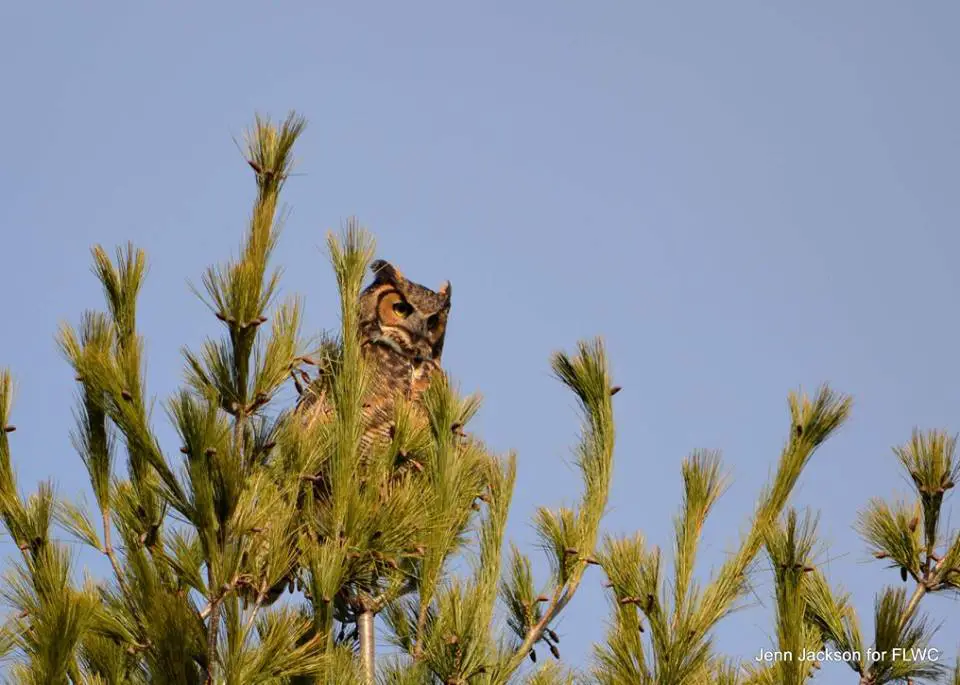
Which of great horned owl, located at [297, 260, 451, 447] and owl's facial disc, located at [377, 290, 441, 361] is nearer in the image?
great horned owl, located at [297, 260, 451, 447]

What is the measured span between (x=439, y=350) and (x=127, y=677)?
156 inches

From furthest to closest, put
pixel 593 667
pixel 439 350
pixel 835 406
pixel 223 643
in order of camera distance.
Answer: pixel 439 350, pixel 835 406, pixel 593 667, pixel 223 643

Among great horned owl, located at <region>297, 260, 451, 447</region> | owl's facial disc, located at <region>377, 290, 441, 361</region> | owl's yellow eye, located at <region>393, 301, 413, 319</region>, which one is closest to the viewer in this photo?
great horned owl, located at <region>297, 260, 451, 447</region>

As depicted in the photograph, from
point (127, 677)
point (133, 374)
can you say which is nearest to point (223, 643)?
point (127, 677)

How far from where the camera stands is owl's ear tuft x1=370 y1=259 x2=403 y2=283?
846 centimetres

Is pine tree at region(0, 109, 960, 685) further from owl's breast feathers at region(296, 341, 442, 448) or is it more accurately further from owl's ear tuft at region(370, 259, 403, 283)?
owl's ear tuft at region(370, 259, 403, 283)

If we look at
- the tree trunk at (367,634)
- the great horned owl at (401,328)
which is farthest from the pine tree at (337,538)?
the great horned owl at (401,328)

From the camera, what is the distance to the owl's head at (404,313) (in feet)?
A: 26.7

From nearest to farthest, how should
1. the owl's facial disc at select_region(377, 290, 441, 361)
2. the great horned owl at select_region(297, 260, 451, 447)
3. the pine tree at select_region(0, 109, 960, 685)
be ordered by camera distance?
the pine tree at select_region(0, 109, 960, 685)
the great horned owl at select_region(297, 260, 451, 447)
the owl's facial disc at select_region(377, 290, 441, 361)

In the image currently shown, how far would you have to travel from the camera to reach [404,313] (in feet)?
27.4

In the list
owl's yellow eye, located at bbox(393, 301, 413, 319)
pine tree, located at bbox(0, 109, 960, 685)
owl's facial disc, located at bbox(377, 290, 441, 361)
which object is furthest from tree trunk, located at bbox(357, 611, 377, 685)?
owl's yellow eye, located at bbox(393, 301, 413, 319)

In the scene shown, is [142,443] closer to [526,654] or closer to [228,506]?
[228,506]

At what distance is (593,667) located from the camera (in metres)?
4.70

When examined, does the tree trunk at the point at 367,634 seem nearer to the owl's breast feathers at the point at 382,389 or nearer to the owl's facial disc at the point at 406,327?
the owl's breast feathers at the point at 382,389
